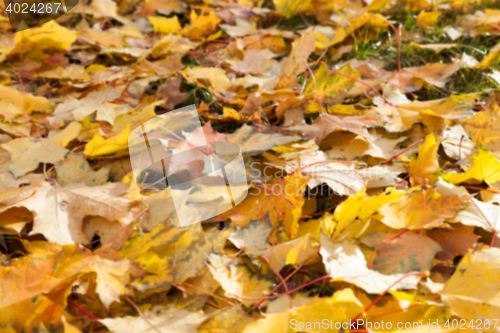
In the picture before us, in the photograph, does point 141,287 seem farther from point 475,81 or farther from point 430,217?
point 475,81

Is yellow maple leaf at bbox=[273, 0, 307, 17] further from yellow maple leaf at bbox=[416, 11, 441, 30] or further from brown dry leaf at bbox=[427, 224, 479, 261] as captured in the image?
brown dry leaf at bbox=[427, 224, 479, 261]

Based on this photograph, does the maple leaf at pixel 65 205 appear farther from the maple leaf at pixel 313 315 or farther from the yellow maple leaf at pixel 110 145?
the maple leaf at pixel 313 315

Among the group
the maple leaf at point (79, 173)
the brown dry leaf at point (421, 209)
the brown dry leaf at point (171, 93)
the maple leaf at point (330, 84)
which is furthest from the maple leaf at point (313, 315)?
the brown dry leaf at point (171, 93)

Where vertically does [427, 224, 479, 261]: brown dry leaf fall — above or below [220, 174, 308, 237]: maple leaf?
Answer: below

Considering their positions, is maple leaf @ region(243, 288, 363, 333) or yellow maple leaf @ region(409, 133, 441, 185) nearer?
maple leaf @ region(243, 288, 363, 333)

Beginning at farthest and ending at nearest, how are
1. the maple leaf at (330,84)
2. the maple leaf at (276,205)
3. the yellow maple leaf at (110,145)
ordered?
the maple leaf at (330,84) → the yellow maple leaf at (110,145) → the maple leaf at (276,205)

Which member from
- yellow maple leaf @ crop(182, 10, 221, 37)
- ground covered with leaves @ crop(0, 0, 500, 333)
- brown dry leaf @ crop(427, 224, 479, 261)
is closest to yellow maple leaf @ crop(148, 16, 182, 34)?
yellow maple leaf @ crop(182, 10, 221, 37)

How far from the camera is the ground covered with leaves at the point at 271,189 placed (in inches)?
25.0

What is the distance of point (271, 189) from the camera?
84 centimetres

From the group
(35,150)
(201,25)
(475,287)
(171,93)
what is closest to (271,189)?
(475,287)

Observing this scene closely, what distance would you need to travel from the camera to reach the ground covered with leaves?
0.64 metres

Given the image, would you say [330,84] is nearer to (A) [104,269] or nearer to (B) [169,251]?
(B) [169,251]

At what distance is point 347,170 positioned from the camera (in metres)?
0.87

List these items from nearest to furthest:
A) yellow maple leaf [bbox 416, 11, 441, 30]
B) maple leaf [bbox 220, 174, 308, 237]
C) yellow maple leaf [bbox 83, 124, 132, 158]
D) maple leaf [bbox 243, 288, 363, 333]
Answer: maple leaf [bbox 243, 288, 363, 333] < maple leaf [bbox 220, 174, 308, 237] < yellow maple leaf [bbox 83, 124, 132, 158] < yellow maple leaf [bbox 416, 11, 441, 30]
